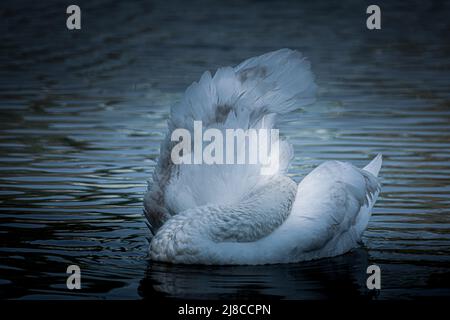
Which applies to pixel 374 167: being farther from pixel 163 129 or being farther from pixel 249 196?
pixel 163 129

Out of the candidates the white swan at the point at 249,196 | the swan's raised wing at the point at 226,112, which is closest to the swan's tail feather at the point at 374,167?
the white swan at the point at 249,196

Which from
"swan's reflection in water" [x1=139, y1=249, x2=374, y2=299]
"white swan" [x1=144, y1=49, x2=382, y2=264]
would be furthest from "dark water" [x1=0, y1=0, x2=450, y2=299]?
"white swan" [x1=144, y1=49, x2=382, y2=264]

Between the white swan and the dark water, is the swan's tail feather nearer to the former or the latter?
the dark water

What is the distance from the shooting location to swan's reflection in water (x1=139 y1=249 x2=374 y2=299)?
9.66 m

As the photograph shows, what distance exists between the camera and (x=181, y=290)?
976 centimetres

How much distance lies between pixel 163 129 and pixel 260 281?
26.7ft

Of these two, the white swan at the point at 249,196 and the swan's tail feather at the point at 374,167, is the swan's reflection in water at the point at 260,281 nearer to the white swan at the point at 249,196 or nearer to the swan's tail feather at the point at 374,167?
the white swan at the point at 249,196

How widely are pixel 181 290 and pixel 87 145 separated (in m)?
7.35

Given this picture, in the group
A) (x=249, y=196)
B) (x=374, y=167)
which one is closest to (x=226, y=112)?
(x=249, y=196)

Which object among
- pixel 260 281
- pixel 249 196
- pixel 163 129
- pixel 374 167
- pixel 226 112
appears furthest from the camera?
pixel 163 129

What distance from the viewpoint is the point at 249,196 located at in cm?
1098
